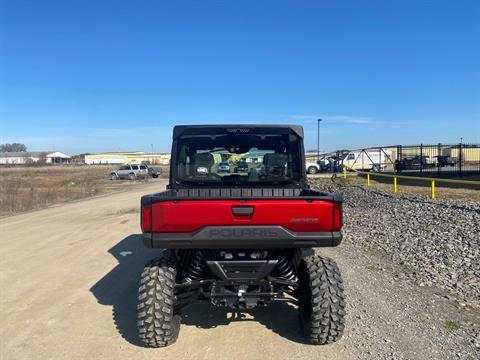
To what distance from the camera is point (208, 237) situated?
4.01 m

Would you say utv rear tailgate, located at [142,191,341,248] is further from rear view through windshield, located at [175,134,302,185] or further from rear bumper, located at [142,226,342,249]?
rear view through windshield, located at [175,134,302,185]

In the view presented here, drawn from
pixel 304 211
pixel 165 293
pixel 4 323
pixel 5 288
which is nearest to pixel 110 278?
pixel 5 288

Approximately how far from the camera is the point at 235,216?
4023 mm

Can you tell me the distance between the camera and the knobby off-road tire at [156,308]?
14.0 feet

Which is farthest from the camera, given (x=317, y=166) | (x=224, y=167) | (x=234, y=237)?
(x=317, y=166)

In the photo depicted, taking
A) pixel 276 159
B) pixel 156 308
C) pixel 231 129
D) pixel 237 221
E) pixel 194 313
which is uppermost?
pixel 231 129

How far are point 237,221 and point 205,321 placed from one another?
1.78m

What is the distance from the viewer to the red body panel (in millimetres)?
3998

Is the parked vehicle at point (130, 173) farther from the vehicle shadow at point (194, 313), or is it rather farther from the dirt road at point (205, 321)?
the vehicle shadow at point (194, 313)

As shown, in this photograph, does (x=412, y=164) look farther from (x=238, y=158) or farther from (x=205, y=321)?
(x=205, y=321)

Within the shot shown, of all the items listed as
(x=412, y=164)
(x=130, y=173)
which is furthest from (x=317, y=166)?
(x=130, y=173)

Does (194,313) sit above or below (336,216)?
below

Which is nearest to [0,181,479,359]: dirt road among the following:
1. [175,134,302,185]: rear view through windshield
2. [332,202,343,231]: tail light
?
[332,202,343,231]: tail light

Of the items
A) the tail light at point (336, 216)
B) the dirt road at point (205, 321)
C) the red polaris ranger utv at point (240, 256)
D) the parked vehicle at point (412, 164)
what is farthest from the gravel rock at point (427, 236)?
the parked vehicle at point (412, 164)
